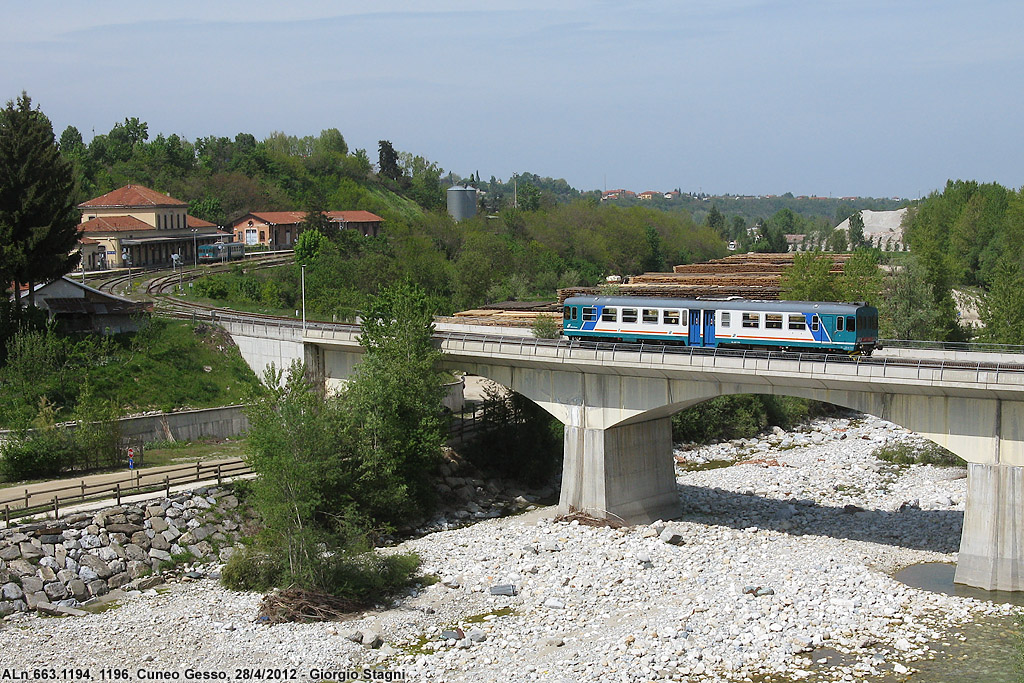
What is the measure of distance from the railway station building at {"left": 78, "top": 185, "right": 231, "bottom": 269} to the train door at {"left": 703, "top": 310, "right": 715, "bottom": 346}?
5998cm

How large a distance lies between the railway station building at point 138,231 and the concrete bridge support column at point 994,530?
72489mm

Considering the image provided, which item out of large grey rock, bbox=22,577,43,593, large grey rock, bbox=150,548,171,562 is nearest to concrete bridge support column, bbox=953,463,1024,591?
large grey rock, bbox=150,548,171,562

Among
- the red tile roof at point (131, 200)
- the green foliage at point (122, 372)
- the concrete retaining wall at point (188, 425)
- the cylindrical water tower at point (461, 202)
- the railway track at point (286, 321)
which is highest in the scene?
the cylindrical water tower at point (461, 202)

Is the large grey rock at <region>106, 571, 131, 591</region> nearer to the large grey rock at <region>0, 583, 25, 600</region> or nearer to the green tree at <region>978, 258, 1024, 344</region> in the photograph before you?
the large grey rock at <region>0, 583, 25, 600</region>

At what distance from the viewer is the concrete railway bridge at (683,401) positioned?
35.7 meters

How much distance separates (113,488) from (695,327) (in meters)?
25.2

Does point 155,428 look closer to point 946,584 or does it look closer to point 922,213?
point 946,584

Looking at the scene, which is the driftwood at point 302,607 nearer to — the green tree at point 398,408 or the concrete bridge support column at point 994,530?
the green tree at point 398,408

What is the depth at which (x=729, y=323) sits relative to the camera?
145 ft

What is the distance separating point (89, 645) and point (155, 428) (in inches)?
867

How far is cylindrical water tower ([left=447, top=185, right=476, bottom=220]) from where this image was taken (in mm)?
169625

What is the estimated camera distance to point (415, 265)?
95125mm

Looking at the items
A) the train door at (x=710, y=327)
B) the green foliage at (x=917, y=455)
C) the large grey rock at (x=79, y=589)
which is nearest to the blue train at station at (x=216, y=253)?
the green foliage at (x=917, y=455)

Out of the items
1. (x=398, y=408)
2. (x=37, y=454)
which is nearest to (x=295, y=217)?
(x=398, y=408)
